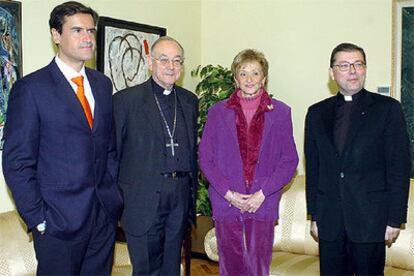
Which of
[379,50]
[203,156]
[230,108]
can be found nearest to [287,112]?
[230,108]

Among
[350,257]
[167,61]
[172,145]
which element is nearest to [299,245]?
[350,257]

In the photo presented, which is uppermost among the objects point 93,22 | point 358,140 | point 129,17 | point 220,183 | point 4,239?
point 129,17

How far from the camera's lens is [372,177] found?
102 inches

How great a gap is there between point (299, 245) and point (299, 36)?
1781 mm

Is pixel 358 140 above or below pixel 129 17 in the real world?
below

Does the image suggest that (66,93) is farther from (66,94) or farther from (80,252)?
(80,252)

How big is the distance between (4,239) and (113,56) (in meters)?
1.58

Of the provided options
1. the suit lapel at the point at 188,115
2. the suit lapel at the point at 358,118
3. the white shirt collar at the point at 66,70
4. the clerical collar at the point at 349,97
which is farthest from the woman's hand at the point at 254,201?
the white shirt collar at the point at 66,70

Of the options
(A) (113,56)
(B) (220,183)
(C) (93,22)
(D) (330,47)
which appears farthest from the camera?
(D) (330,47)

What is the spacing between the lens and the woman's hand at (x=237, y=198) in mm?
2814

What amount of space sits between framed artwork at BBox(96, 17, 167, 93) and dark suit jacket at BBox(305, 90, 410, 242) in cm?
187

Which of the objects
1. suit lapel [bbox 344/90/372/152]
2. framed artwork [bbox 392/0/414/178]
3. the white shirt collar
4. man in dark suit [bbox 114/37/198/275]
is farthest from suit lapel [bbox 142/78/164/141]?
framed artwork [bbox 392/0/414/178]

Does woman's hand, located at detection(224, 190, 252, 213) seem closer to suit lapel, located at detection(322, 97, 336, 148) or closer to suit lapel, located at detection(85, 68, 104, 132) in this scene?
suit lapel, located at detection(322, 97, 336, 148)

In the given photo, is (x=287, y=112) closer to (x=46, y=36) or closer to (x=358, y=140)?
(x=358, y=140)
